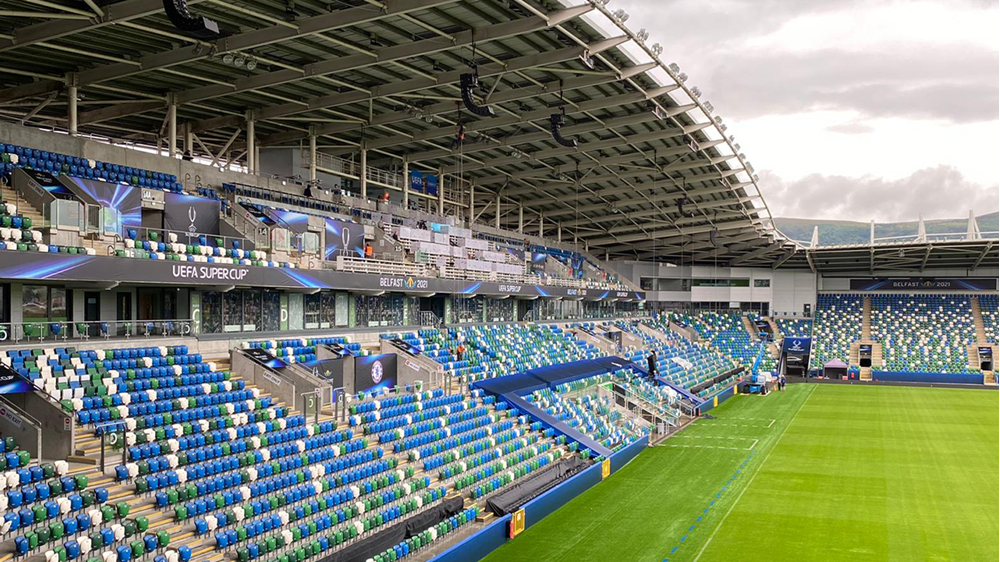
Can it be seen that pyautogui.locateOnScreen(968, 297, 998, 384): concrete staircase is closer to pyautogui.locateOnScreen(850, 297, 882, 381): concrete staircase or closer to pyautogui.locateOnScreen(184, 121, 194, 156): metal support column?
pyautogui.locateOnScreen(850, 297, 882, 381): concrete staircase

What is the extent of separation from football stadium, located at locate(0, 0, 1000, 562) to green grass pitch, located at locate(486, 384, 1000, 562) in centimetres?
15

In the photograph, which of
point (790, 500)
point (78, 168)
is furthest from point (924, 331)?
point (78, 168)

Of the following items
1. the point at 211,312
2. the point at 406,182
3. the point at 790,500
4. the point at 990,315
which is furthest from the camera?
the point at 990,315

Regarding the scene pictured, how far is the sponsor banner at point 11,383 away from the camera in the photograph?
15.3 m

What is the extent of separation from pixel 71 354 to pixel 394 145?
22.8 m

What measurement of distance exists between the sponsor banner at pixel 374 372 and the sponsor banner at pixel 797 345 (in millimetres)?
44722

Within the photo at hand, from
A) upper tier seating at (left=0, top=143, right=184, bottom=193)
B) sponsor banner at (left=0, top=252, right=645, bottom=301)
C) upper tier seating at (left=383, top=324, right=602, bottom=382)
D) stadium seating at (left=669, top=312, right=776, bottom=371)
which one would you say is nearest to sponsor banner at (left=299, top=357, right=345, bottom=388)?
sponsor banner at (left=0, top=252, right=645, bottom=301)

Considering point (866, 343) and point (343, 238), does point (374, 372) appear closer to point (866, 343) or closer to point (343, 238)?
point (343, 238)

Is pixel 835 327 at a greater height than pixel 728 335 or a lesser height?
greater

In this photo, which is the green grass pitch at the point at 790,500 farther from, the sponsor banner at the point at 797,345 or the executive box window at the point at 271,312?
the sponsor banner at the point at 797,345

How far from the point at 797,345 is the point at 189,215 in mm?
51011

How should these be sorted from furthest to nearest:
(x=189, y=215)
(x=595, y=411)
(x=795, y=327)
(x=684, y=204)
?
(x=795, y=327)
(x=684, y=204)
(x=595, y=411)
(x=189, y=215)

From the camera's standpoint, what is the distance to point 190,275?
2166cm

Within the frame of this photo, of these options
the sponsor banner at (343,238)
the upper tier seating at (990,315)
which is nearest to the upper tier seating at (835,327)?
the upper tier seating at (990,315)
